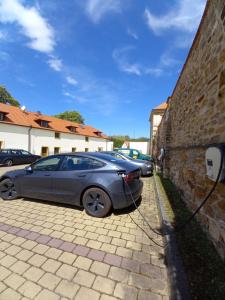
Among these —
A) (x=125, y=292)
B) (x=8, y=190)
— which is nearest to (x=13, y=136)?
(x=8, y=190)

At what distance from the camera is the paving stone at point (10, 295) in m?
1.94

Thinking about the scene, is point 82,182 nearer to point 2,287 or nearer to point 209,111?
point 2,287

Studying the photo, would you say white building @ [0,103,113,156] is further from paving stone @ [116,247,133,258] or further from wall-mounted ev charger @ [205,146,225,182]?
wall-mounted ev charger @ [205,146,225,182]

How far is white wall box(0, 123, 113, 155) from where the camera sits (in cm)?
1977

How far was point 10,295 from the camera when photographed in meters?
1.97

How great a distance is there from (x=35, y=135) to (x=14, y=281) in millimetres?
23361

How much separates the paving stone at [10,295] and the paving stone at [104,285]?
0.89m

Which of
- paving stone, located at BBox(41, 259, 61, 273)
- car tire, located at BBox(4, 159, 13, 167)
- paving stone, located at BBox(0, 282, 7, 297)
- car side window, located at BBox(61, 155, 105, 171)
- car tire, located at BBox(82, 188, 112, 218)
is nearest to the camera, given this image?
paving stone, located at BBox(0, 282, 7, 297)

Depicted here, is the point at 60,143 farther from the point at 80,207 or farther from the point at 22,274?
the point at 22,274

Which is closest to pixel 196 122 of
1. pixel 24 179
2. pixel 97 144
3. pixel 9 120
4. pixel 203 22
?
pixel 203 22

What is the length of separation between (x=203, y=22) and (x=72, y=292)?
550 centimetres

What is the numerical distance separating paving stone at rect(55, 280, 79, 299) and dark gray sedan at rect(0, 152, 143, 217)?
188cm

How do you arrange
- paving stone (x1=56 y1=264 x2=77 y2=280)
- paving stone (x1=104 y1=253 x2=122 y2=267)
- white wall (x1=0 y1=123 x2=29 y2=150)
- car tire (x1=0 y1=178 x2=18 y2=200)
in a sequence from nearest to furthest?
paving stone (x1=56 y1=264 x2=77 y2=280)
paving stone (x1=104 y1=253 x2=122 y2=267)
car tire (x1=0 y1=178 x2=18 y2=200)
white wall (x1=0 y1=123 x2=29 y2=150)

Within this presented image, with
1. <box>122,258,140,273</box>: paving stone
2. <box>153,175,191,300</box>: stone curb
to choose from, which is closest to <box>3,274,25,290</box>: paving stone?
<box>122,258,140,273</box>: paving stone
